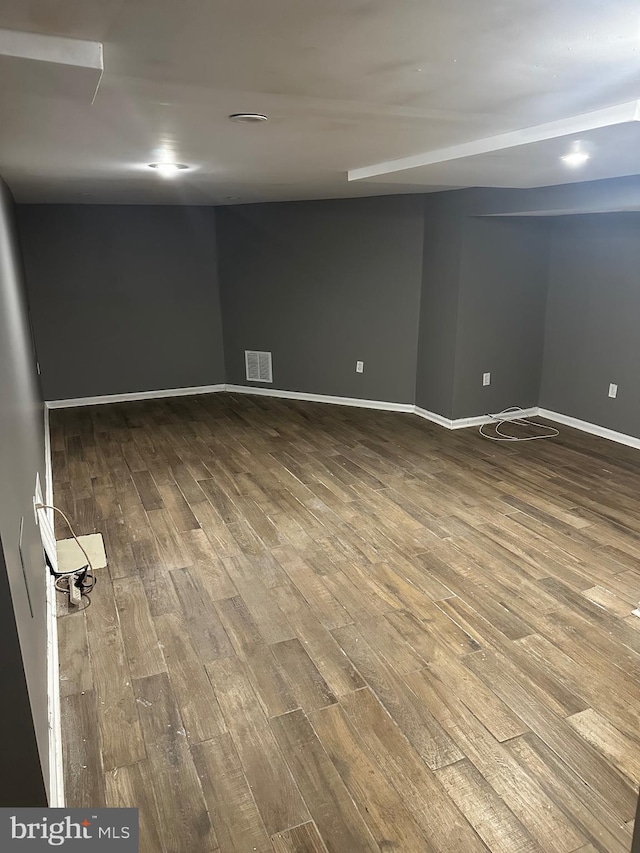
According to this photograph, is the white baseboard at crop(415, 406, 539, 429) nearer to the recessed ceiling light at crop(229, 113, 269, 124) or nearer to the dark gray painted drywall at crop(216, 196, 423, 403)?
the dark gray painted drywall at crop(216, 196, 423, 403)

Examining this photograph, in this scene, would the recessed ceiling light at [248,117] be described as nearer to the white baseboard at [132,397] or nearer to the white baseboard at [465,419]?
the white baseboard at [465,419]

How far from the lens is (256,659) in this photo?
8.27ft

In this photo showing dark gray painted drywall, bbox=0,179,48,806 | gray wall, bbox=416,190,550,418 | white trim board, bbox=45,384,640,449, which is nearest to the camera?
dark gray painted drywall, bbox=0,179,48,806

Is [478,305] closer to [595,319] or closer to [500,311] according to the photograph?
[500,311]

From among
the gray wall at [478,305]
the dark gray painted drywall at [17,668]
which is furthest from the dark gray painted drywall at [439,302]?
the dark gray painted drywall at [17,668]

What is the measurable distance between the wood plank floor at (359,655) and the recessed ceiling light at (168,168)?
2.10 m

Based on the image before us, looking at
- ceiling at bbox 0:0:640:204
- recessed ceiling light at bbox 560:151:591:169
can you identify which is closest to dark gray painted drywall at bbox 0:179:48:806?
ceiling at bbox 0:0:640:204

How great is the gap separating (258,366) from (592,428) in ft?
11.4

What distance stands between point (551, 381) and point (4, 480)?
5.11 m

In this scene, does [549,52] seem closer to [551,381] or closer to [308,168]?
[308,168]

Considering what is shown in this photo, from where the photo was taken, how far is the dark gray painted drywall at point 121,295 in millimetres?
5973

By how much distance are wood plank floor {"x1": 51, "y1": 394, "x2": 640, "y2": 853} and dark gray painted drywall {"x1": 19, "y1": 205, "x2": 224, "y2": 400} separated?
1892 mm

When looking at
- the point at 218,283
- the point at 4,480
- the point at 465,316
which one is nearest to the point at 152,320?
the point at 218,283

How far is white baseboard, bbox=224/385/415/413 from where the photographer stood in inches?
237
